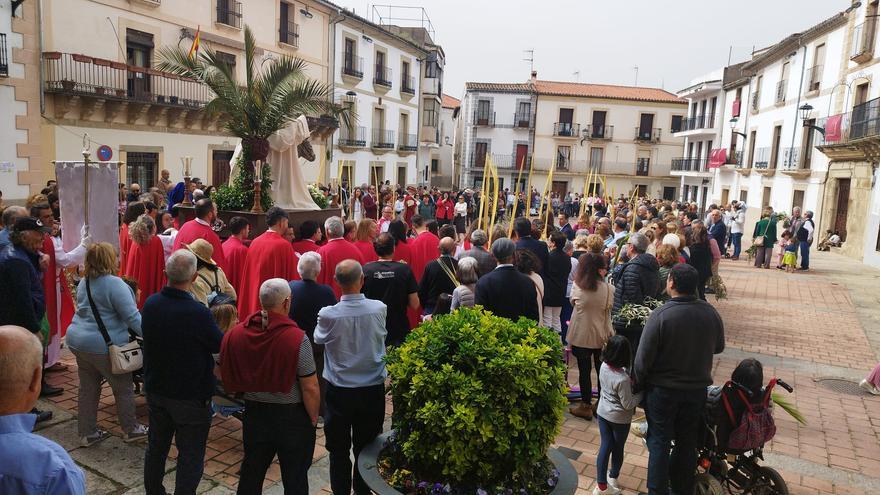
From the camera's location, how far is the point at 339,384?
3660 mm

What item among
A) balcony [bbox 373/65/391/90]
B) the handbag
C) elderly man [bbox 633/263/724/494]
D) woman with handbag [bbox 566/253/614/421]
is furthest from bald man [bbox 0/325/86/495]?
balcony [bbox 373/65/391/90]

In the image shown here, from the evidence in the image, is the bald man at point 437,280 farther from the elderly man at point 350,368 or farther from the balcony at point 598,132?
the balcony at point 598,132

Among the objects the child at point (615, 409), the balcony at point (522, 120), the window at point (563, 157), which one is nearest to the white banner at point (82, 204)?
the child at point (615, 409)

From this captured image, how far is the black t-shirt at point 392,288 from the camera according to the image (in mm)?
4977

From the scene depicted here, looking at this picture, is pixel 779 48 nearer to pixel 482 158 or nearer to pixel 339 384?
pixel 482 158

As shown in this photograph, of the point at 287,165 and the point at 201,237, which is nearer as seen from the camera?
the point at 201,237

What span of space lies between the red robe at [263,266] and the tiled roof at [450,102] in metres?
50.9

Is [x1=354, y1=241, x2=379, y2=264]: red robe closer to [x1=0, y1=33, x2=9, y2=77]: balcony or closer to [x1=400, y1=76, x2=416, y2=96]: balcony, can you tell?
[x1=0, y1=33, x2=9, y2=77]: balcony

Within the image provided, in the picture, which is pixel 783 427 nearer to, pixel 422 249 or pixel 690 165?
pixel 422 249

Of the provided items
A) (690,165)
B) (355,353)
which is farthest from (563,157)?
(355,353)

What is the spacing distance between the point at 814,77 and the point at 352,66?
19.3 m

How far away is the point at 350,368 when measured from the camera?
143 inches

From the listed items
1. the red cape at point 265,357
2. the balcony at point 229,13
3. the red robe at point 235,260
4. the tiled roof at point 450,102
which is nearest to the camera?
the red cape at point 265,357

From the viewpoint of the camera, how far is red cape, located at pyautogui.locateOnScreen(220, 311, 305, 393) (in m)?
3.27
